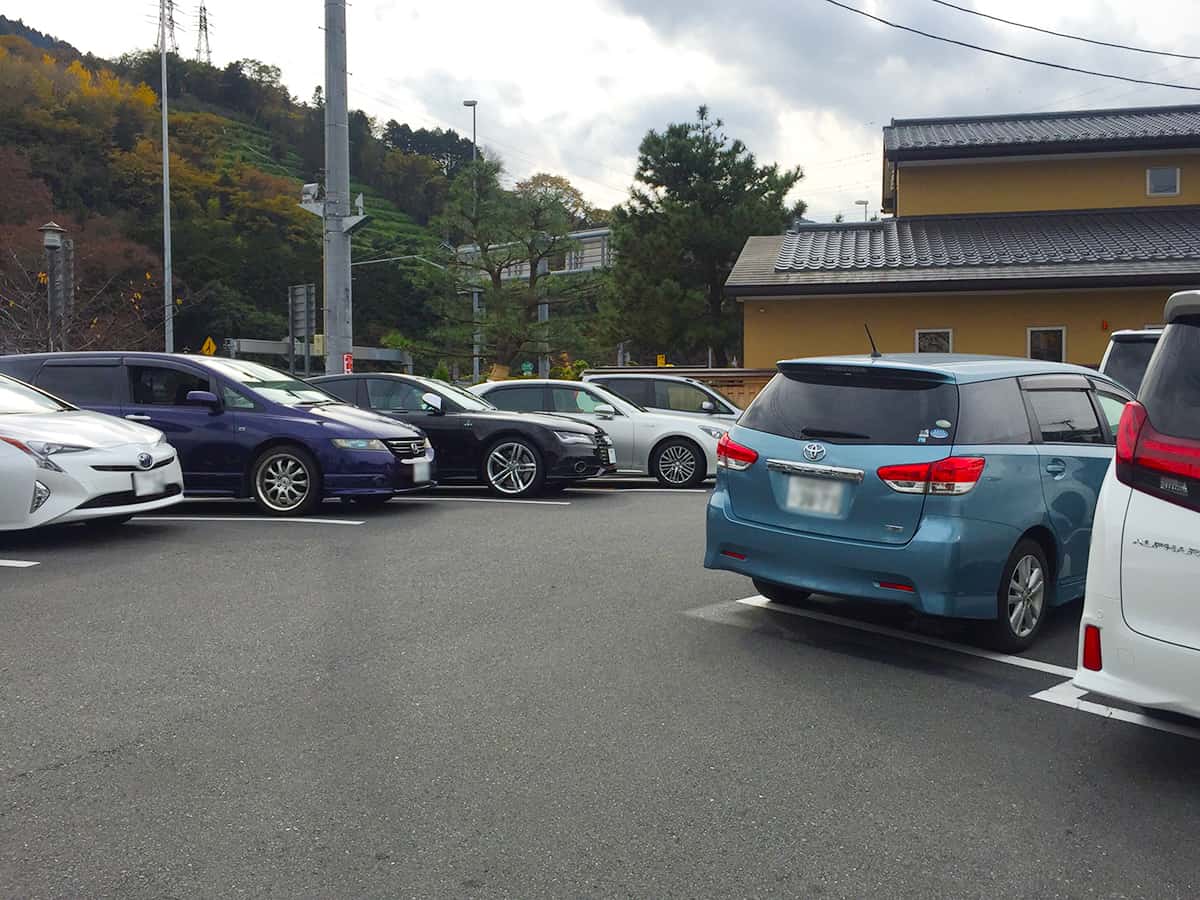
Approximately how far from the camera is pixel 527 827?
3.42 m

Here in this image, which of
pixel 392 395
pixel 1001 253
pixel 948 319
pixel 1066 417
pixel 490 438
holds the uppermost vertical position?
pixel 1001 253

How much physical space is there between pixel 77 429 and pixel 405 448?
316cm

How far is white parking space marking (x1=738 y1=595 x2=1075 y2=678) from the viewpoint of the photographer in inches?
215

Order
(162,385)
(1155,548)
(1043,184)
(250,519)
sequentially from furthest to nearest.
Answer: (1043,184), (162,385), (250,519), (1155,548)

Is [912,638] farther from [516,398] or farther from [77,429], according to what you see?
[516,398]

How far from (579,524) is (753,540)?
13.9 feet

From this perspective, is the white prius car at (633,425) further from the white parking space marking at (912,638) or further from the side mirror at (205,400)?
the white parking space marking at (912,638)

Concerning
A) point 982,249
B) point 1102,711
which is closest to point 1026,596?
point 1102,711

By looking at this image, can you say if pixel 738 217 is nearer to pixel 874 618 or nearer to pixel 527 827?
pixel 874 618

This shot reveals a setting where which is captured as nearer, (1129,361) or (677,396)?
(1129,361)

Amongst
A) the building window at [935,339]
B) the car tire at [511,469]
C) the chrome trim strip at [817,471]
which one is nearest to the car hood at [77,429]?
the car tire at [511,469]

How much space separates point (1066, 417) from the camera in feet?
A: 20.4

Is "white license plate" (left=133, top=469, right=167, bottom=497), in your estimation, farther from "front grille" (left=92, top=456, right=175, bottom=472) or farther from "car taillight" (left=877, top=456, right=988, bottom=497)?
"car taillight" (left=877, top=456, right=988, bottom=497)

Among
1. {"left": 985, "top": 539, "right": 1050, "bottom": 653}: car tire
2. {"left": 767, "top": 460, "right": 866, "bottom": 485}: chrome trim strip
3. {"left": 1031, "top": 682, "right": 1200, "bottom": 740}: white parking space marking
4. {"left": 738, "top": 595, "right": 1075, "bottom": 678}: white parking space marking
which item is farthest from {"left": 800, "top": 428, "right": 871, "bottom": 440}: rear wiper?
{"left": 1031, "top": 682, "right": 1200, "bottom": 740}: white parking space marking
